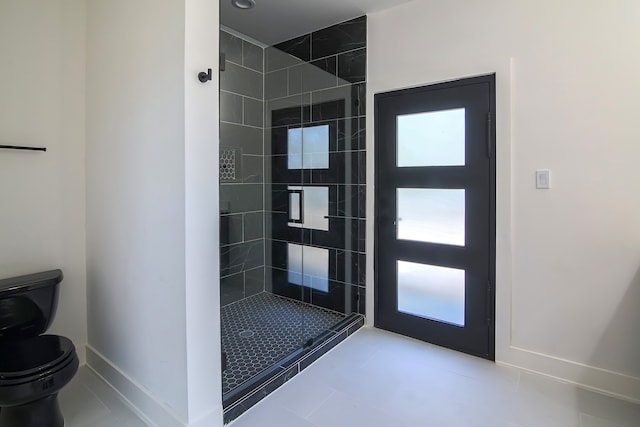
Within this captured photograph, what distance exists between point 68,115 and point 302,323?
7.07 ft

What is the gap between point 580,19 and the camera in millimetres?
1917

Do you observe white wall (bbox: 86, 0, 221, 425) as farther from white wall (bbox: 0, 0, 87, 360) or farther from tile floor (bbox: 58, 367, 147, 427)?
white wall (bbox: 0, 0, 87, 360)

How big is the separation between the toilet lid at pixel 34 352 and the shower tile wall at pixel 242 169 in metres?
Answer: 1.27

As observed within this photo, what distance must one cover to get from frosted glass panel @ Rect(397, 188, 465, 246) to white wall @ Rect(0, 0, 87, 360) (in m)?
2.20

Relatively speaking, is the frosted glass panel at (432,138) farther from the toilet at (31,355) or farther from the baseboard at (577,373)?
the toilet at (31,355)

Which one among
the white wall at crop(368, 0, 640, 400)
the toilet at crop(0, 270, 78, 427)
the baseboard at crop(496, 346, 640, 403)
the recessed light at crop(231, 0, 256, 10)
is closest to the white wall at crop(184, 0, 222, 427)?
the toilet at crop(0, 270, 78, 427)

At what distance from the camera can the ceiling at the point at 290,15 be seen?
2.51 meters

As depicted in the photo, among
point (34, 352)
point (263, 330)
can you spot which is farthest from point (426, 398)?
point (34, 352)

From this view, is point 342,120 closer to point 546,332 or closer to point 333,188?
point 333,188

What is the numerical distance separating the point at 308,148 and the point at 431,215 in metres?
1.22

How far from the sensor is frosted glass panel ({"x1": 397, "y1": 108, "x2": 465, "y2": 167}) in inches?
92.0

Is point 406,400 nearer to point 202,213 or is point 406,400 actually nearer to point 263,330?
point 263,330

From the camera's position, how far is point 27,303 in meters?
1.77

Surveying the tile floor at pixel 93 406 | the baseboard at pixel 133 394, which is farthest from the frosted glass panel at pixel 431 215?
the tile floor at pixel 93 406
